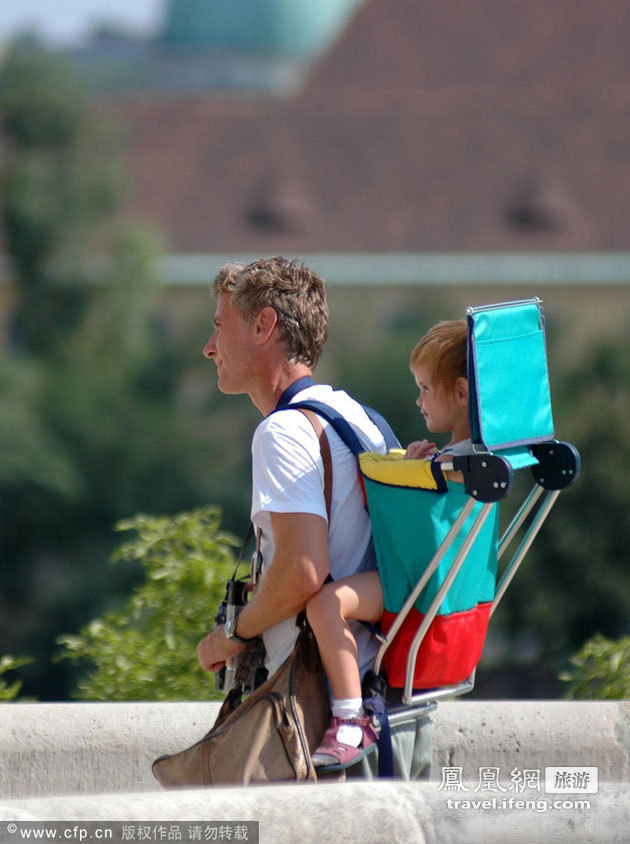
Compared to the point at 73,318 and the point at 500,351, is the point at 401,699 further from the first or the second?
the point at 73,318

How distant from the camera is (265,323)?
9.27 ft

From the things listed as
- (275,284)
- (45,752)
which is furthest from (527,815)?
(45,752)

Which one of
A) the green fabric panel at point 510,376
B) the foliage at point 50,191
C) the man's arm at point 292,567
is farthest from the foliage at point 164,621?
the foliage at point 50,191

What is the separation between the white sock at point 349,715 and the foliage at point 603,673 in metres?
2.14

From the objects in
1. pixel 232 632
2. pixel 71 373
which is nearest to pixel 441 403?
pixel 232 632

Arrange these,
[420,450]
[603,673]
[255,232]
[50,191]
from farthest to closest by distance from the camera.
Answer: [255,232]
[50,191]
[603,673]
[420,450]

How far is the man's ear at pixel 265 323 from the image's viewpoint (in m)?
2.82

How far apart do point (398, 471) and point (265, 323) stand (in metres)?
0.44

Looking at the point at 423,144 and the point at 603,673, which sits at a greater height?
the point at 423,144

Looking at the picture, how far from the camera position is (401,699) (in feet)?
9.42

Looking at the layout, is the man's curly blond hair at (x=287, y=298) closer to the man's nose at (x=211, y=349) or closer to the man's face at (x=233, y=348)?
the man's face at (x=233, y=348)

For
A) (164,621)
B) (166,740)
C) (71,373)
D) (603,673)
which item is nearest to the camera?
(166,740)

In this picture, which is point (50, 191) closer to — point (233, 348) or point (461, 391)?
point (233, 348)

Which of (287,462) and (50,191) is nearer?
(287,462)
